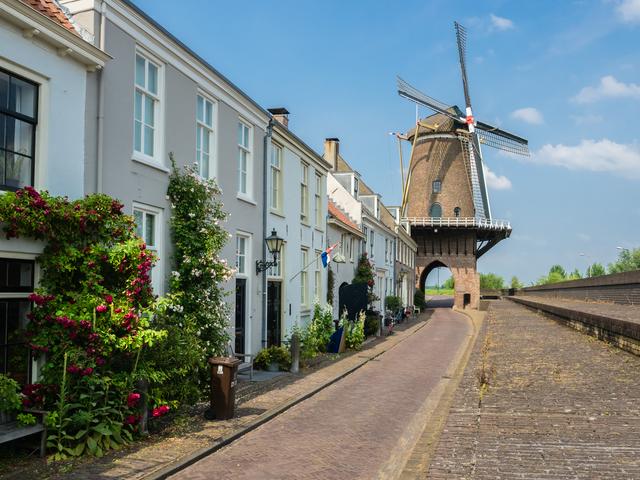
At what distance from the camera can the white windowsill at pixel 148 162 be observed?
10789mm

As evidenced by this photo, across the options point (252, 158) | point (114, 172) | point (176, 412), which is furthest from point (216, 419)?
point (252, 158)

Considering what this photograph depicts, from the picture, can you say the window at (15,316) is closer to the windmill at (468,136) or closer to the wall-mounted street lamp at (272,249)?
the wall-mounted street lamp at (272,249)

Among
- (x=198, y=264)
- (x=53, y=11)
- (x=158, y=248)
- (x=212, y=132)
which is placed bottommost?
(x=198, y=264)

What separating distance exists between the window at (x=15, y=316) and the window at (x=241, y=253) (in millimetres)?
7668

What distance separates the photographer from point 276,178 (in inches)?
720

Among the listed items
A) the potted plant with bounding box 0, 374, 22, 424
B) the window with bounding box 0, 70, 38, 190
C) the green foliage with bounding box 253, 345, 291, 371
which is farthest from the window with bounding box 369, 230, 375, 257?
the potted plant with bounding box 0, 374, 22, 424

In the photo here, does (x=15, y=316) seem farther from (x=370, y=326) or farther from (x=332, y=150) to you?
(x=332, y=150)

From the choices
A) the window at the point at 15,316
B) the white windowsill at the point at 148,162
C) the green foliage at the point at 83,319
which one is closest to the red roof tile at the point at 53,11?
the white windowsill at the point at 148,162

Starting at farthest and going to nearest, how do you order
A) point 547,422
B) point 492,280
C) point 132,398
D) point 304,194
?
point 492,280
point 304,194
point 132,398
point 547,422

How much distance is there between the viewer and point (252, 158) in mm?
16172

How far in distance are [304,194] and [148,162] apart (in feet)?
33.5

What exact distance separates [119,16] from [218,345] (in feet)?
20.4

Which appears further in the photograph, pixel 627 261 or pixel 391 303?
pixel 627 261

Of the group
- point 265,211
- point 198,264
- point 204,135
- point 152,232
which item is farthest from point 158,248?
point 265,211
